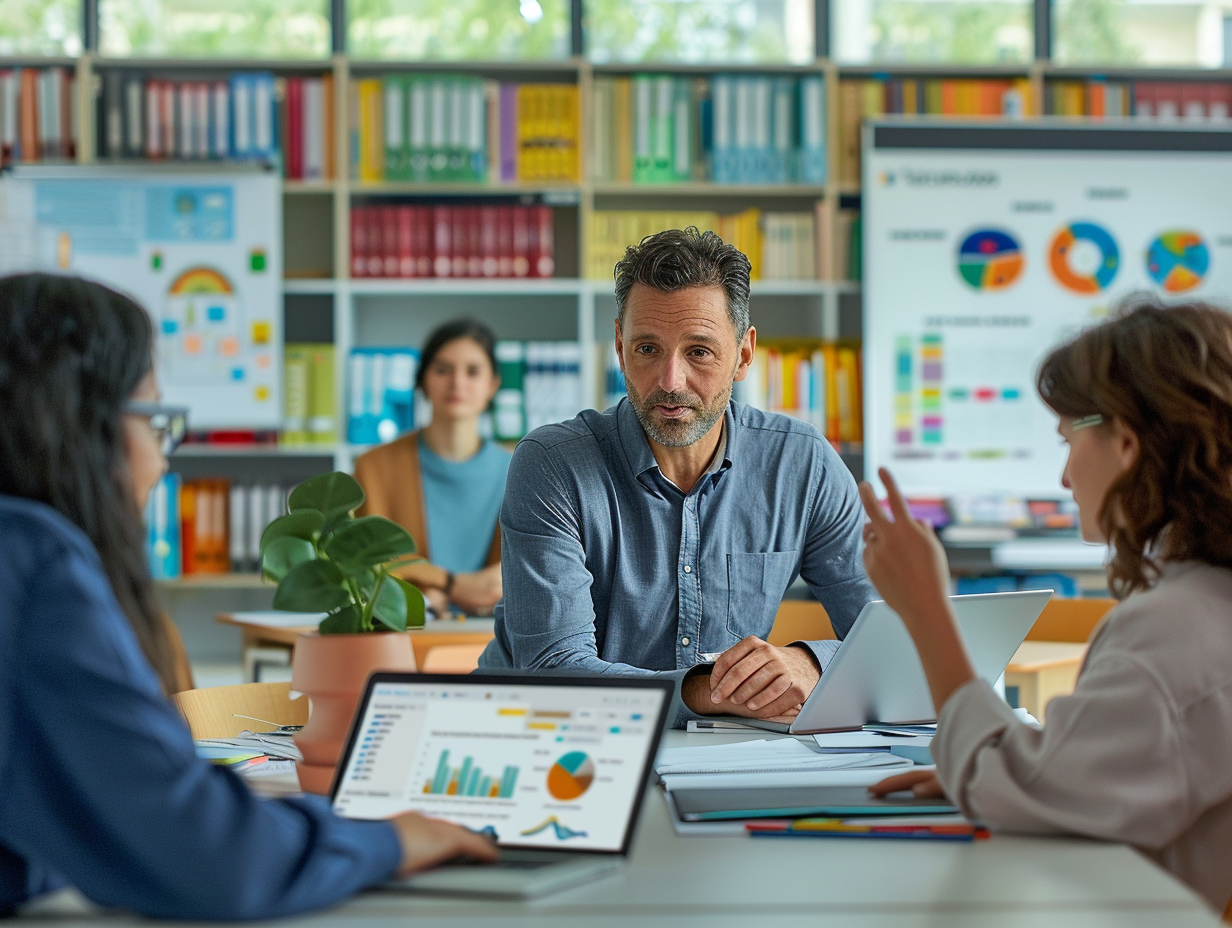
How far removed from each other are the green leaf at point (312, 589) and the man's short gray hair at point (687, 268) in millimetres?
A: 972

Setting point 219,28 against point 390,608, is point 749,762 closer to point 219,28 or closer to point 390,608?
point 390,608

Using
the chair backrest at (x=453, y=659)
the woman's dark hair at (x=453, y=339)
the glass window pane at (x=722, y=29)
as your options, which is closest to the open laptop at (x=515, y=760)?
the chair backrest at (x=453, y=659)

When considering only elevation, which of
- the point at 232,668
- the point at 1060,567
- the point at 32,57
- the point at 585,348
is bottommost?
the point at 232,668

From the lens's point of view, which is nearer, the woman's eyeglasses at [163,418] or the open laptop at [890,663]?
the woman's eyeglasses at [163,418]

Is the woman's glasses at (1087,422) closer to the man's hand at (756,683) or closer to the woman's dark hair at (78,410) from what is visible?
the man's hand at (756,683)

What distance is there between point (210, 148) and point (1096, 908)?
408 cm

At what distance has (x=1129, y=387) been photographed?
1.17 m

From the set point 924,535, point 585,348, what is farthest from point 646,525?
point 585,348

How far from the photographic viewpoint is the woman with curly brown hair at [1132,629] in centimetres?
105

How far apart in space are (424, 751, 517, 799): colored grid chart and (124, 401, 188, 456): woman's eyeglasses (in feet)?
1.18

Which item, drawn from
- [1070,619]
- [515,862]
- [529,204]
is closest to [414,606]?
[515,862]

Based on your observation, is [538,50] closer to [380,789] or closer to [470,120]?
[470,120]

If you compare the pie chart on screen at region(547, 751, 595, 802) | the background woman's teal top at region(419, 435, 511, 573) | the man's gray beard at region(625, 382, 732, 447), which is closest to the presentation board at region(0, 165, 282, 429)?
the background woman's teal top at region(419, 435, 511, 573)

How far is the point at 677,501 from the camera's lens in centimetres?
203
